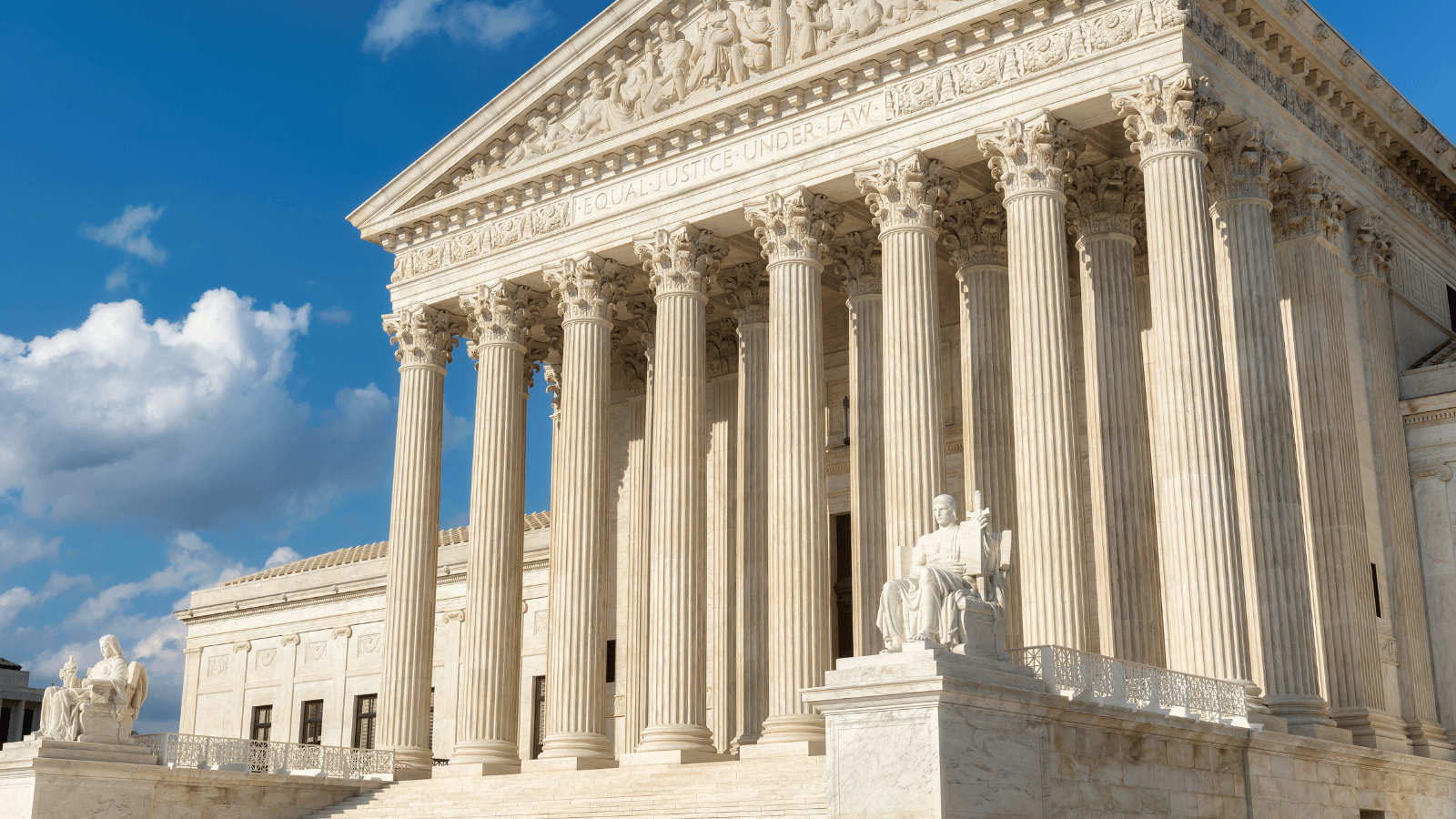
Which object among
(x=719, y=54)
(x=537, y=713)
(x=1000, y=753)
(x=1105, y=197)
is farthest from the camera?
(x=537, y=713)

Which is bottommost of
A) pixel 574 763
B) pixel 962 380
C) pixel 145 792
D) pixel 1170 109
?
pixel 145 792

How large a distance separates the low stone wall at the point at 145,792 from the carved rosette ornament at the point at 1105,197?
21.7 meters

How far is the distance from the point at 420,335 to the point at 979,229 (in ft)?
51.5

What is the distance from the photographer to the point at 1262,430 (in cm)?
2944

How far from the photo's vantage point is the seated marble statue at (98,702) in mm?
31125

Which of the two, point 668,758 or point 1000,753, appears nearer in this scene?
point 1000,753

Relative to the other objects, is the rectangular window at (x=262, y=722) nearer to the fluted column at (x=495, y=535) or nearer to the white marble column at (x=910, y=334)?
the fluted column at (x=495, y=535)

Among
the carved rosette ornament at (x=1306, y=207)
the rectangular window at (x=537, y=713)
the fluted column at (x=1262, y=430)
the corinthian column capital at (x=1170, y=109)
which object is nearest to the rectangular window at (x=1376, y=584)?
the fluted column at (x=1262, y=430)

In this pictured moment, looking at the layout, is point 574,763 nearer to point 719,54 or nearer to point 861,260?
point 861,260

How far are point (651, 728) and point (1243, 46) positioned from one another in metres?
19.5

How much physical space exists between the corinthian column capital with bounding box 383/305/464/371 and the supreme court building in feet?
0.42

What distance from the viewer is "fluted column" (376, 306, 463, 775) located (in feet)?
127

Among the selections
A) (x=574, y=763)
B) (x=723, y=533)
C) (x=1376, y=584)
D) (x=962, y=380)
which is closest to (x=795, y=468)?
(x=962, y=380)

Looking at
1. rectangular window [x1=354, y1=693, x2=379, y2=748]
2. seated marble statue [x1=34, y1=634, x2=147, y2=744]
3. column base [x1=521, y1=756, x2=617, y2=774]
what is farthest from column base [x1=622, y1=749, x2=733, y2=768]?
rectangular window [x1=354, y1=693, x2=379, y2=748]
